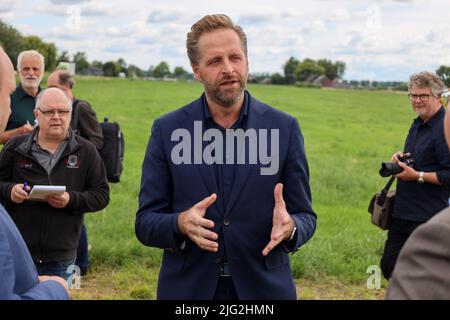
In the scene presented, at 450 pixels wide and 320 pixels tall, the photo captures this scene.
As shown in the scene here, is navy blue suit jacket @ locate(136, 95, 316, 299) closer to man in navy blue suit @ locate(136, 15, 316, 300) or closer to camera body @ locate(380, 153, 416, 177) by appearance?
man in navy blue suit @ locate(136, 15, 316, 300)

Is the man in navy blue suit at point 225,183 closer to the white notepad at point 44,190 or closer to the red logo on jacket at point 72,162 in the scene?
the white notepad at point 44,190

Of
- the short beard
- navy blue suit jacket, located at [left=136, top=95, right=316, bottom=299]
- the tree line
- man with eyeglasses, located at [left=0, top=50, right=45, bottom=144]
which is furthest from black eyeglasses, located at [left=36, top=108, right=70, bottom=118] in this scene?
the tree line

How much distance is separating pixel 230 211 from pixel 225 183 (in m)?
0.15

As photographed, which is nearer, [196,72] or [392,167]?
[196,72]

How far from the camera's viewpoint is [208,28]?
332 cm

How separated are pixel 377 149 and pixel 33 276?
20204 mm

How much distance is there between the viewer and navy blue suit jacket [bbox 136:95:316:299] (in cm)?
320

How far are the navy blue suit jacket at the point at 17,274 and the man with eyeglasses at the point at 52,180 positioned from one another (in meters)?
2.69

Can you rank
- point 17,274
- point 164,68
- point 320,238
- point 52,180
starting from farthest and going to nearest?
point 164,68 < point 320,238 < point 52,180 < point 17,274

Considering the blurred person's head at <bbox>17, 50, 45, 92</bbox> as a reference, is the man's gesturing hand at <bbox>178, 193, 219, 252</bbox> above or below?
below

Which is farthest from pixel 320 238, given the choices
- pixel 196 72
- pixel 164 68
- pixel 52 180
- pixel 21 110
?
pixel 164 68

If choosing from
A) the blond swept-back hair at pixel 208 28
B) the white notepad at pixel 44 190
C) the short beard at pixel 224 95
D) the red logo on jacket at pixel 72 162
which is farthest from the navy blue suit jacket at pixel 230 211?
the red logo on jacket at pixel 72 162

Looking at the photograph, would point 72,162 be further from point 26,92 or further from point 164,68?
point 164,68

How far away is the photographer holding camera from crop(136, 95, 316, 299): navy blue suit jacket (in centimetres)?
267
